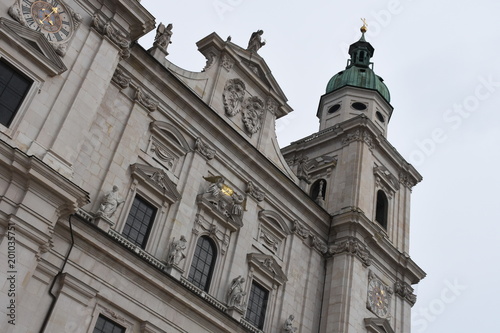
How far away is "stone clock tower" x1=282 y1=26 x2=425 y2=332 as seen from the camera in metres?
29.7

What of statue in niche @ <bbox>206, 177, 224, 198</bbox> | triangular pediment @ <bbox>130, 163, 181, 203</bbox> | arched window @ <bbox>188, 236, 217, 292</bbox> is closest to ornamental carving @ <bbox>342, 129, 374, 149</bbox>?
statue in niche @ <bbox>206, 177, 224, 198</bbox>

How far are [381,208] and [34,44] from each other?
21.7 meters

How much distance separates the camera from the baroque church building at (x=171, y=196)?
18.7 metres

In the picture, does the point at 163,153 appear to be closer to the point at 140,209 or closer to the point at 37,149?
→ the point at 140,209

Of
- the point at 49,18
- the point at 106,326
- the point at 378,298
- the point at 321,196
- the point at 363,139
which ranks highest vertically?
the point at 363,139

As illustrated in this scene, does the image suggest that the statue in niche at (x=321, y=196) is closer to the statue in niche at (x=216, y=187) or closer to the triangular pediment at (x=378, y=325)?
the triangular pediment at (x=378, y=325)

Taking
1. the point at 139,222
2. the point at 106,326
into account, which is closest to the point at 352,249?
the point at 139,222

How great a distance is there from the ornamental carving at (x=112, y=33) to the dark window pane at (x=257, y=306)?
34.8 ft

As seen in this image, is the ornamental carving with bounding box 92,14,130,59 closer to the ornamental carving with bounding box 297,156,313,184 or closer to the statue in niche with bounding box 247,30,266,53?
the statue in niche with bounding box 247,30,266,53

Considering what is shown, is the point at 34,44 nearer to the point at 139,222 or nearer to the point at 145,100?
the point at 145,100

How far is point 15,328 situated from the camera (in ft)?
56.7

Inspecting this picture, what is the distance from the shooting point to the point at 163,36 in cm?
2755

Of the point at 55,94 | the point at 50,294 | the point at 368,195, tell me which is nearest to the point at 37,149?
the point at 55,94

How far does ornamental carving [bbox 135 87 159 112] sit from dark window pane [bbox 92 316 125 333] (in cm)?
829
